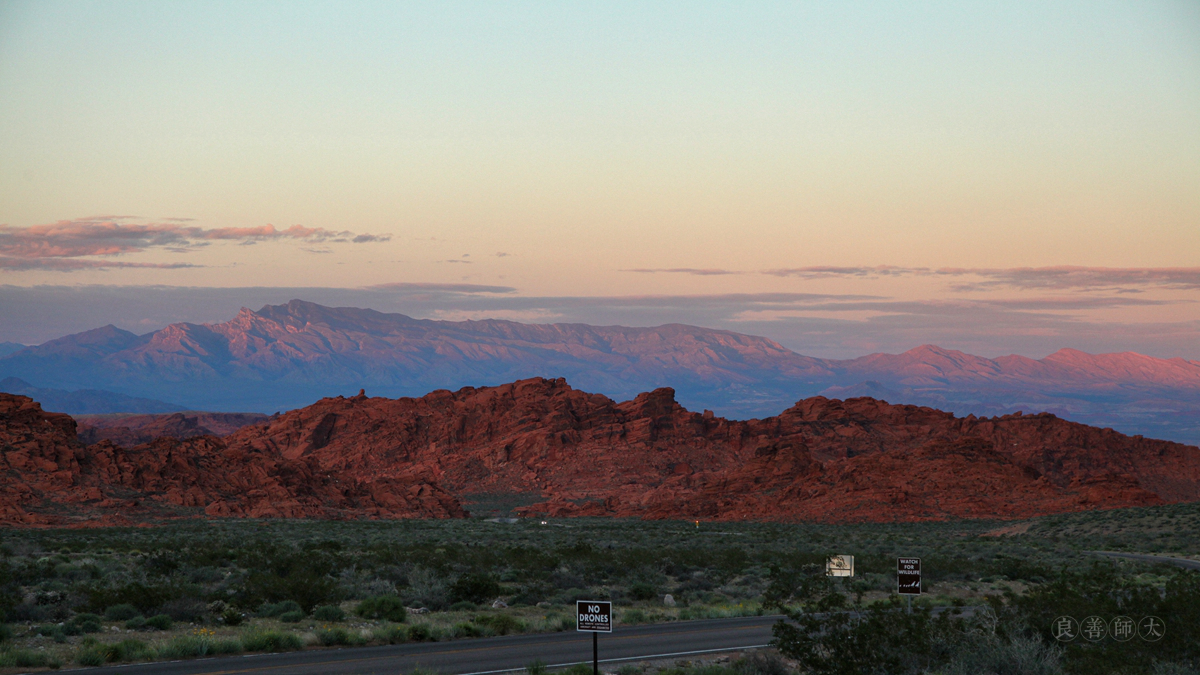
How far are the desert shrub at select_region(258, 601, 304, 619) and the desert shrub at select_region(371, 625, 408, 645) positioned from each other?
3.68 meters

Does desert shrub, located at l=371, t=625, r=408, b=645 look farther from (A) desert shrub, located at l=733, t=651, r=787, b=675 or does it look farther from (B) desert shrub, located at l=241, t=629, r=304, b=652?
(A) desert shrub, located at l=733, t=651, r=787, b=675

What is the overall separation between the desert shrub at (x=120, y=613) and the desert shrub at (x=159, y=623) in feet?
2.98

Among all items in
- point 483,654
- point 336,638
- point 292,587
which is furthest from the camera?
point 292,587

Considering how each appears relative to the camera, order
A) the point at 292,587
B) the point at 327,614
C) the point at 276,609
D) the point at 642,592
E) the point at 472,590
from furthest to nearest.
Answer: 1. the point at 642,592
2. the point at 472,590
3. the point at 292,587
4. the point at 276,609
5. the point at 327,614

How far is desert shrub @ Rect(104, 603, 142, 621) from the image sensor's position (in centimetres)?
2081

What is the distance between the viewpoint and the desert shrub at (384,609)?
22.5m

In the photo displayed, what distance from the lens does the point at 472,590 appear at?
2606cm

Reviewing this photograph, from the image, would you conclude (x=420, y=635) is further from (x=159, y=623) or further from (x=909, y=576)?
(x=909, y=576)

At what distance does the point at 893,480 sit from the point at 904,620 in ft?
241

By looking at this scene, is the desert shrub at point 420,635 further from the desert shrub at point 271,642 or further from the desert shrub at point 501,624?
the desert shrub at point 271,642

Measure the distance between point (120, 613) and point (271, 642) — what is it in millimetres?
5019

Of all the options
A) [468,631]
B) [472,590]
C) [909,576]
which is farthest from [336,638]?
[909,576]

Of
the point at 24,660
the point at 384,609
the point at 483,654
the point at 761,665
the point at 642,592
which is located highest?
the point at 24,660

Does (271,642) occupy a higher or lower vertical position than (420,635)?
higher
